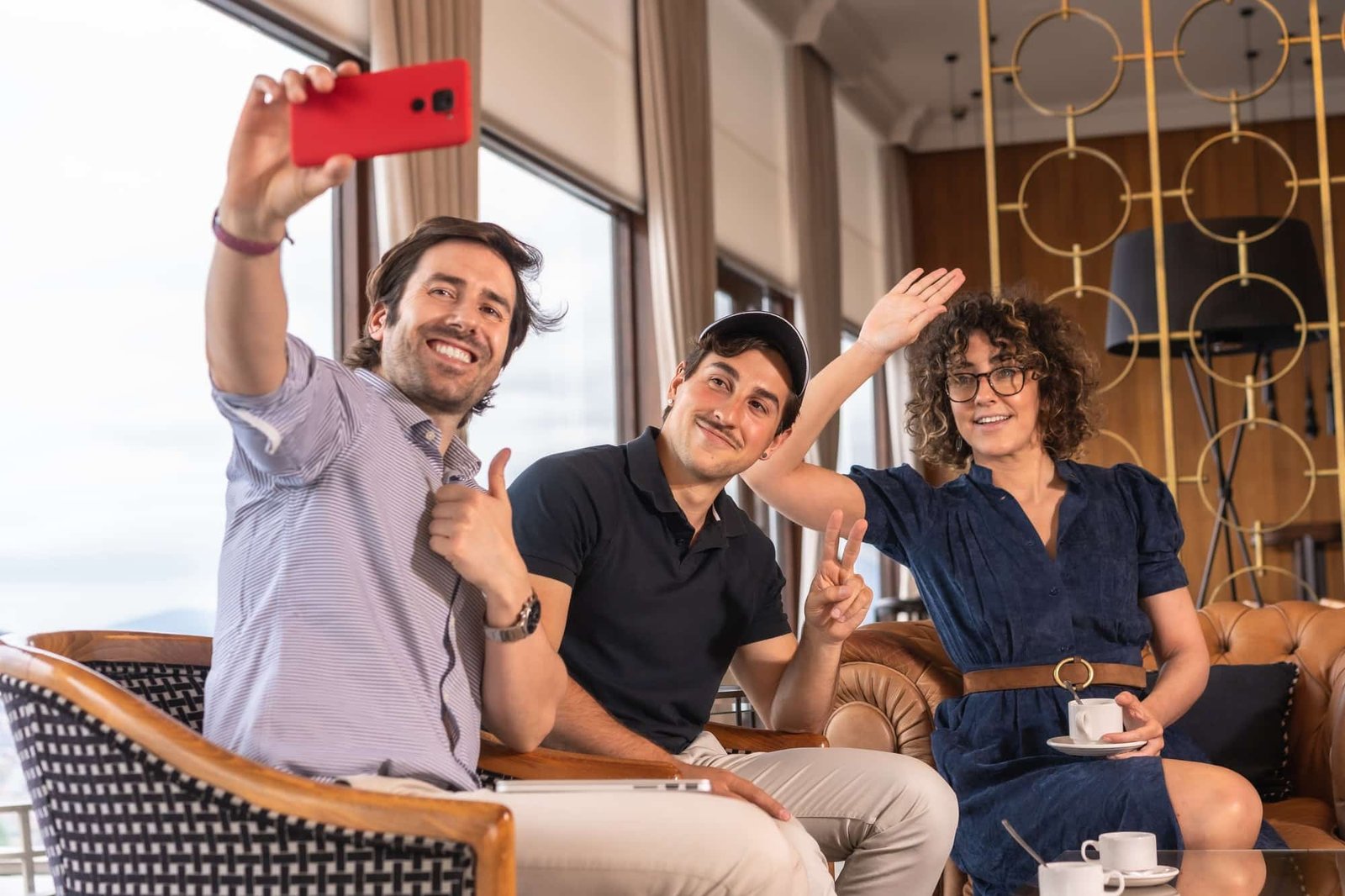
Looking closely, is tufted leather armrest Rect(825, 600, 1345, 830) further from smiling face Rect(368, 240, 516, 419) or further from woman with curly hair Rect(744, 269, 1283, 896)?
smiling face Rect(368, 240, 516, 419)

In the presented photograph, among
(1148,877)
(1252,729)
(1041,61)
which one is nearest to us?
(1148,877)

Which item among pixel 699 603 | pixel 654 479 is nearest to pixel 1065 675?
pixel 699 603

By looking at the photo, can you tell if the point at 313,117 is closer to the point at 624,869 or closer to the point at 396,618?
the point at 396,618

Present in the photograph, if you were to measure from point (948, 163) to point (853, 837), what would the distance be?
27.0 feet

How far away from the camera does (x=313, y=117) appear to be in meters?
1.14

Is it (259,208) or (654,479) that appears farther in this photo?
(654,479)

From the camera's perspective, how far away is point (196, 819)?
123cm

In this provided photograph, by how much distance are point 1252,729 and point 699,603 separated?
1.42 metres

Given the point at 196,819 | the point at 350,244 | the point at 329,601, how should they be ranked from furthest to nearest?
1. the point at 350,244
2. the point at 329,601
3. the point at 196,819

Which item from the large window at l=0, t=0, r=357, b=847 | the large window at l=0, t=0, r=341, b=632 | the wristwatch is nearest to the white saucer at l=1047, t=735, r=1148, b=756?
the wristwatch

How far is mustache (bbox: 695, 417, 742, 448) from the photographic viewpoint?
6.68ft

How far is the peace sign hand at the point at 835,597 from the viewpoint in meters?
2.04

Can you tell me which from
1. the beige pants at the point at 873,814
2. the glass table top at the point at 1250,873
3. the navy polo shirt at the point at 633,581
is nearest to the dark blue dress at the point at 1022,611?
the glass table top at the point at 1250,873

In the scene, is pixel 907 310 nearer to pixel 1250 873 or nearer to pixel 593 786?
pixel 1250 873
